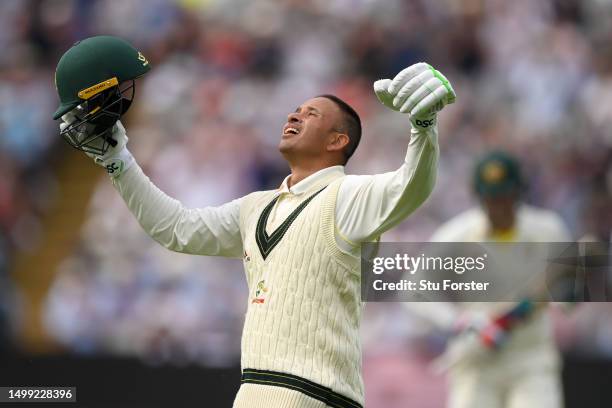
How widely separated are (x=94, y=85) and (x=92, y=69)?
67 millimetres

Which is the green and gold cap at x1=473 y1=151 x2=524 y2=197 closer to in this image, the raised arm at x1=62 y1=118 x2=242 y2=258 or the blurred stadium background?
the blurred stadium background

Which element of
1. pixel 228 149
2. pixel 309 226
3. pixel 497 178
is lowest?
pixel 309 226

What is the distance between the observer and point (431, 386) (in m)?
8.37

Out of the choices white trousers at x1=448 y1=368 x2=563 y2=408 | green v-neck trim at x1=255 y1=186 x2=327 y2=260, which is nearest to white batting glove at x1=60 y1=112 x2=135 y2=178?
green v-neck trim at x1=255 y1=186 x2=327 y2=260

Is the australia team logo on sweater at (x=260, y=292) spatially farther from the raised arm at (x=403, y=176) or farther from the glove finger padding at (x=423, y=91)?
the glove finger padding at (x=423, y=91)

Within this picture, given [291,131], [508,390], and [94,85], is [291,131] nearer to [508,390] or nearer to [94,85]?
[94,85]

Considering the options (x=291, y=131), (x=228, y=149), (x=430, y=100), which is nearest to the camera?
(x=430, y=100)

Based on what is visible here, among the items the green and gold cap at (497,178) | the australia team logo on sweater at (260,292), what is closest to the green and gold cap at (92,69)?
the australia team logo on sweater at (260,292)

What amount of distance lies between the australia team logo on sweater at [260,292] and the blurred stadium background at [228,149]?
3.78m

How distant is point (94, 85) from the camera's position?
463cm

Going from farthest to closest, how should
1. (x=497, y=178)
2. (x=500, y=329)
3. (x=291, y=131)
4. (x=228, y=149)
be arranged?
1. (x=228, y=149)
2. (x=497, y=178)
3. (x=500, y=329)
4. (x=291, y=131)

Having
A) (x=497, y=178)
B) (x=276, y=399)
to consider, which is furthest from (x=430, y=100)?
(x=497, y=178)

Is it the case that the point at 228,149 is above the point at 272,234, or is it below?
above

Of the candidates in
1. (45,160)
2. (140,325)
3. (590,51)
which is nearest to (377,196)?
(140,325)
